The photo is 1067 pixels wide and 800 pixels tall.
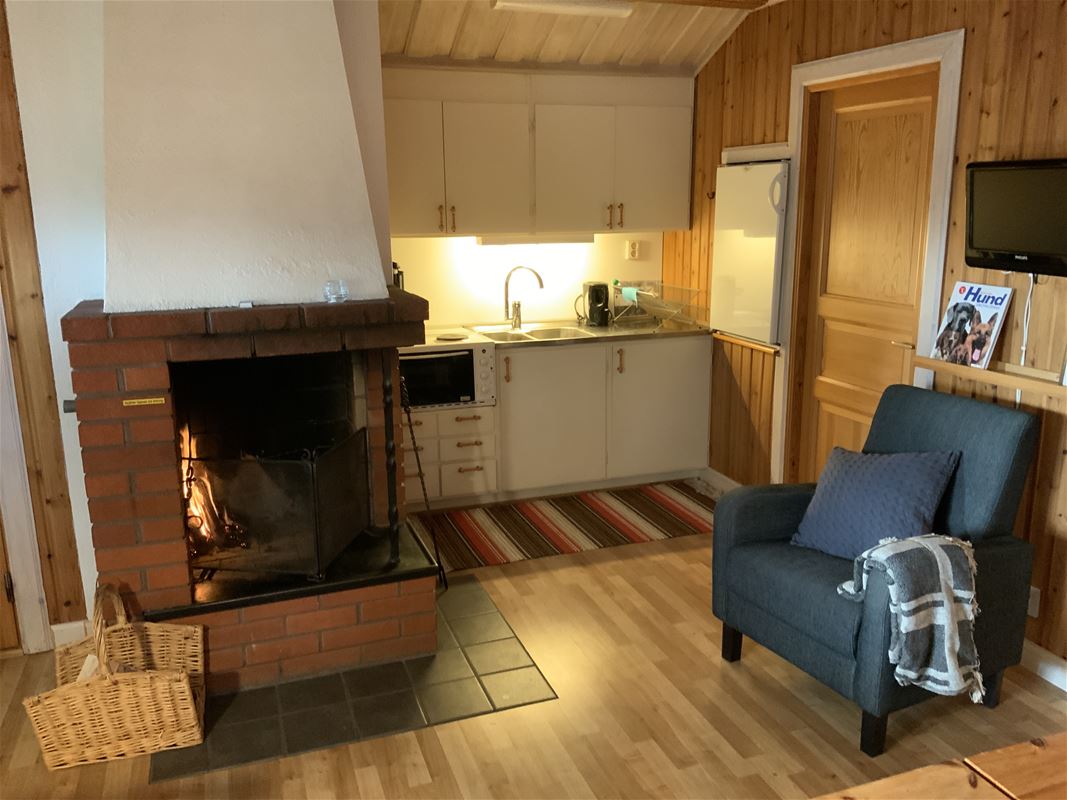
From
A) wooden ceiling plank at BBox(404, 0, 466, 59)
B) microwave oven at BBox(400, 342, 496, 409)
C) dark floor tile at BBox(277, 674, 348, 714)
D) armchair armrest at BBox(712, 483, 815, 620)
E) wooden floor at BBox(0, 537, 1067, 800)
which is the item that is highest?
wooden ceiling plank at BBox(404, 0, 466, 59)

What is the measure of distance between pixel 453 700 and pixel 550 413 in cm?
201

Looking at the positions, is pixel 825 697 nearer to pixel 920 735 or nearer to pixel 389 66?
pixel 920 735

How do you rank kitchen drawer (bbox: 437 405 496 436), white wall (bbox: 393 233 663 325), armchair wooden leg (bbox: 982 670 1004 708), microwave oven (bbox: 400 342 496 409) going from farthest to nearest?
1. white wall (bbox: 393 233 663 325)
2. kitchen drawer (bbox: 437 405 496 436)
3. microwave oven (bbox: 400 342 496 409)
4. armchair wooden leg (bbox: 982 670 1004 708)

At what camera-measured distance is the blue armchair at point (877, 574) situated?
246 centimetres

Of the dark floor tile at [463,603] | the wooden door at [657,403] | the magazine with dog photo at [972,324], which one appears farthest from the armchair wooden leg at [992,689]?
the wooden door at [657,403]

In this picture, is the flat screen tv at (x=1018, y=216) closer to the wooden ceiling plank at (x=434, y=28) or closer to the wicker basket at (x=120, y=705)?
the wooden ceiling plank at (x=434, y=28)

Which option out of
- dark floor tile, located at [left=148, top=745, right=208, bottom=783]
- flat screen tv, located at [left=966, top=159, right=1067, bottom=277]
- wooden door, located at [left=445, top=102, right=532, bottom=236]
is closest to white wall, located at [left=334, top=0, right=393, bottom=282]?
wooden door, located at [left=445, top=102, right=532, bottom=236]

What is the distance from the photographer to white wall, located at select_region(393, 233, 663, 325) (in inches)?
186

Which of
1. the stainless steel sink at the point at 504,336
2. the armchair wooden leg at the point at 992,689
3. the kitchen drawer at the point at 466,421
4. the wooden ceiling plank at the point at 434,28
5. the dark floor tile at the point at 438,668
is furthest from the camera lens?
the stainless steel sink at the point at 504,336

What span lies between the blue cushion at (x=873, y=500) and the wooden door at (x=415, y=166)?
8.00ft

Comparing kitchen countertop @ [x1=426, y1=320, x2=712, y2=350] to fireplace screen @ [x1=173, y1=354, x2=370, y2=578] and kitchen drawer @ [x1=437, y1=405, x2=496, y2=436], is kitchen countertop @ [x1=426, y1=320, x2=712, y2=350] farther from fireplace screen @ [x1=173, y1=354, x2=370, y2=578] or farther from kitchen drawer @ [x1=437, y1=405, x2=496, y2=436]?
fireplace screen @ [x1=173, y1=354, x2=370, y2=578]

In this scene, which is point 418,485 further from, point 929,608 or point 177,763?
point 929,608

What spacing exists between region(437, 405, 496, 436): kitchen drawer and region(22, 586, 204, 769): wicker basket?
1872mm

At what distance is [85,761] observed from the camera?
253 cm
